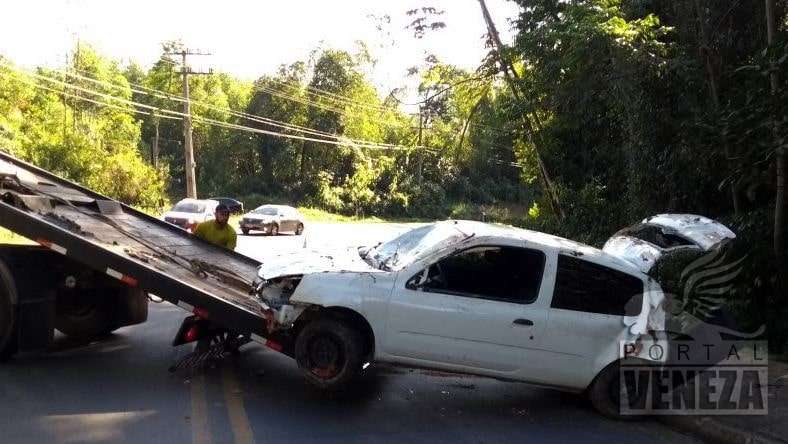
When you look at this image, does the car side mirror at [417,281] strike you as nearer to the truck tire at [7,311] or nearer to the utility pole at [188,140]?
the truck tire at [7,311]

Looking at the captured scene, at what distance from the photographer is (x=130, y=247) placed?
672 cm

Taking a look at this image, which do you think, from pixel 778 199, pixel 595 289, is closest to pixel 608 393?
pixel 595 289

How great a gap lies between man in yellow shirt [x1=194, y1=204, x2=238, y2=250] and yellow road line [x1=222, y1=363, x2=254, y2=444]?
94.9 inches

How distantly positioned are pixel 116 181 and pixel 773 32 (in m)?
33.5

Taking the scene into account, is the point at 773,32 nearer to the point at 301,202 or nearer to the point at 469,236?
the point at 469,236

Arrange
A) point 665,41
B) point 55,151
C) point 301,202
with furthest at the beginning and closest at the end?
point 301,202, point 55,151, point 665,41

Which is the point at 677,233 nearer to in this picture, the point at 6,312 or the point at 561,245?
the point at 561,245

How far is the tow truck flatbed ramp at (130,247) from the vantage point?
19.5ft

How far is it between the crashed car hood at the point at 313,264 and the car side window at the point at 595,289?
5.16ft

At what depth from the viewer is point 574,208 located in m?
17.3

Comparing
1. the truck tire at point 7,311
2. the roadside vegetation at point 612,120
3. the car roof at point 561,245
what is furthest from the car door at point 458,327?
the truck tire at point 7,311

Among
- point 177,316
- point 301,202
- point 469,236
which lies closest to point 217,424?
point 469,236

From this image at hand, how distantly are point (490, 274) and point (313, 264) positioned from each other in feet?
5.20

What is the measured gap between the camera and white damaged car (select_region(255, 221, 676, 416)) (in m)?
5.57
